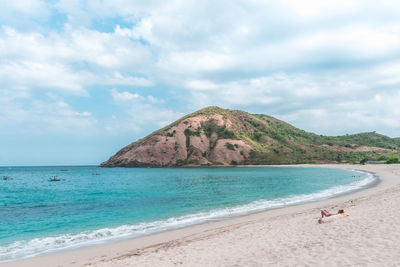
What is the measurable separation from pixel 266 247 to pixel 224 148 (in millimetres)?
123128

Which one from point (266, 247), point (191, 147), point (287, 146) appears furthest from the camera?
point (287, 146)

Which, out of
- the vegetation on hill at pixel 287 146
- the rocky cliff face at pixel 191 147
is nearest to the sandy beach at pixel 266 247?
the rocky cliff face at pixel 191 147

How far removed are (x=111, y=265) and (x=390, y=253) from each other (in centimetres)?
948

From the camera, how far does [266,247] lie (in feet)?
34.2

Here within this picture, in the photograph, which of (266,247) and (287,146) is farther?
(287,146)

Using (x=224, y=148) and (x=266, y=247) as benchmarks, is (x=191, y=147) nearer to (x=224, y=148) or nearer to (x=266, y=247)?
(x=224, y=148)

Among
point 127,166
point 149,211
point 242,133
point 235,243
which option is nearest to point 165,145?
point 127,166

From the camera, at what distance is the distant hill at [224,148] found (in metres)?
132

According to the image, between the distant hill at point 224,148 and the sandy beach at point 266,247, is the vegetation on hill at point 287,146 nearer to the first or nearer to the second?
the distant hill at point 224,148

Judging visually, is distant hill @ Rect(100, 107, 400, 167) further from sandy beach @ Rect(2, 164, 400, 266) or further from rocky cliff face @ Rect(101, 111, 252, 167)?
sandy beach @ Rect(2, 164, 400, 266)

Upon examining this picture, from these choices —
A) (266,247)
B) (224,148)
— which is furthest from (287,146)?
(266,247)

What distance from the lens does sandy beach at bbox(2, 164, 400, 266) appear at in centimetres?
855

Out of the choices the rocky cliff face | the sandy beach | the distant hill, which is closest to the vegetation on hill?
the distant hill

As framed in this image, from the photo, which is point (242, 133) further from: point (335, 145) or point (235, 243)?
point (235, 243)
